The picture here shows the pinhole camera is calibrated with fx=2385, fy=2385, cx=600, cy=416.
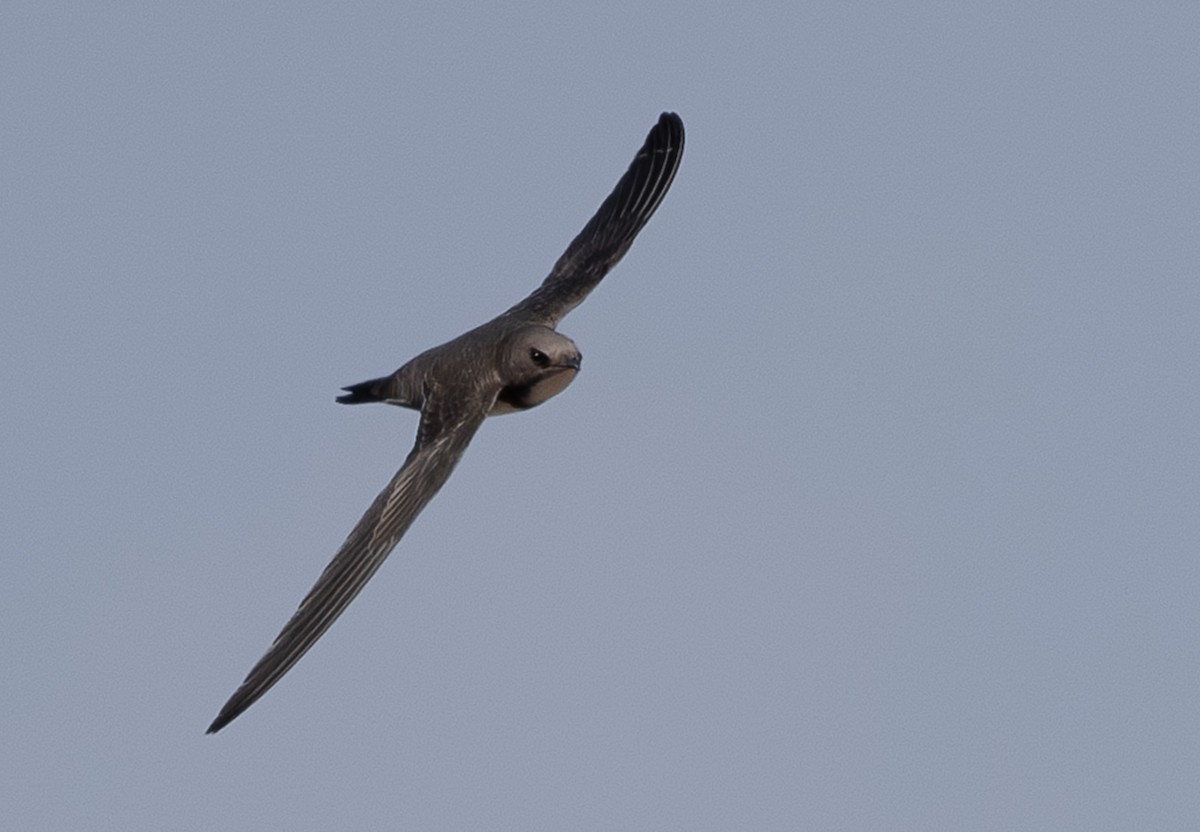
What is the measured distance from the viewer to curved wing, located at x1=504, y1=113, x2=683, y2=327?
16.1m

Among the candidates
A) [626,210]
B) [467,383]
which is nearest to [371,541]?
[467,383]

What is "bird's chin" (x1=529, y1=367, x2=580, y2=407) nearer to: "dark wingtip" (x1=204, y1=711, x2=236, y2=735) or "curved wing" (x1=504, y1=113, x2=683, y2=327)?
"curved wing" (x1=504, y1=113, x2=683, y2=327)

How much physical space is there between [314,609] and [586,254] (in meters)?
4.34

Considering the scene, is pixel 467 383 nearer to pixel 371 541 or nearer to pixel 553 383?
pixel 553 383

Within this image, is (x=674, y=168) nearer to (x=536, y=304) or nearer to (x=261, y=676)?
(x=536, y=304)

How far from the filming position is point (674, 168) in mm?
16469

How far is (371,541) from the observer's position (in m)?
13.3

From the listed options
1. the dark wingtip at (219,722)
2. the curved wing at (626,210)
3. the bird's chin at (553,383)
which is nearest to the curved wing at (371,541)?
the dark wingtip at (219,722)

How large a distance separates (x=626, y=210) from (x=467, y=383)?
2652 mm

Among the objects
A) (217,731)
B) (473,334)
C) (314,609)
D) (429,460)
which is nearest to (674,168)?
(473,334)

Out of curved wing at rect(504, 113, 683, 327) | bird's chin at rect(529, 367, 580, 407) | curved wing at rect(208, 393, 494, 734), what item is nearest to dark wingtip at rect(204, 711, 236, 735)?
curved wing at rect(208, 393, 494, 734)

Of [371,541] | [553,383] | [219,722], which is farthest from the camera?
[553,383]

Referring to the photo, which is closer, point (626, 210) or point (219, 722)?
point (219, 722)

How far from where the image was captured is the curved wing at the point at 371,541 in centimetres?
1226
